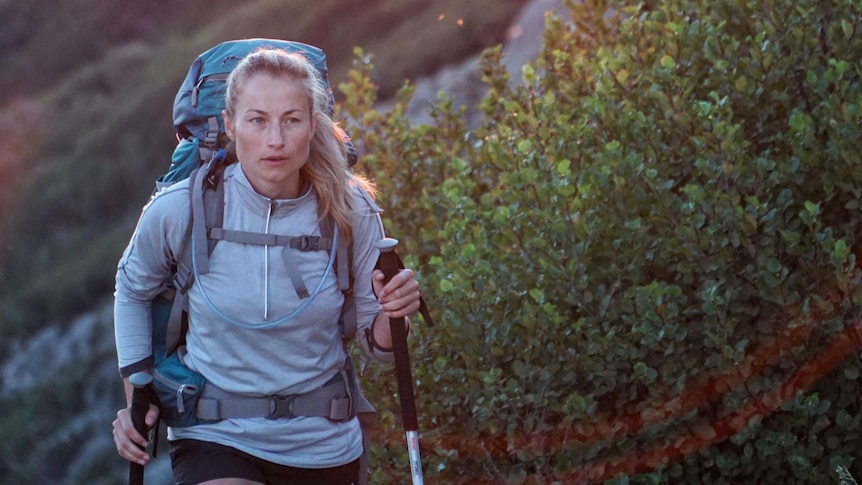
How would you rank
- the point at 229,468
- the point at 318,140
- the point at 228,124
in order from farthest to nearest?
1. the point at 318,140
2. the point at 228,124
3. the point at 229,468

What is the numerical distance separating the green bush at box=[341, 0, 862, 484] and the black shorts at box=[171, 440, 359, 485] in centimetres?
91

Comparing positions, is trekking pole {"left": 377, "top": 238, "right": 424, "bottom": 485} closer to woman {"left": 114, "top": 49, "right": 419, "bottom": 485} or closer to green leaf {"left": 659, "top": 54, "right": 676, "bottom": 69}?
woman {"left": 114, "top": 49, "right": 419, "bottom": 485}

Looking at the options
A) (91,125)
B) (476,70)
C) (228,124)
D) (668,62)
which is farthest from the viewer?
(91,125)

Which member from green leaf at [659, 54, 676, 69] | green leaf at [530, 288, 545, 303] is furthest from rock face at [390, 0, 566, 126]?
green leaf at [530, 288, 545, 303]

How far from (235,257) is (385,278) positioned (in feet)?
1.36

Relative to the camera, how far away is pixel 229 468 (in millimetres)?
3330

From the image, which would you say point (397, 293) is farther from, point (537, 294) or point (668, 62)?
point (668, 62)

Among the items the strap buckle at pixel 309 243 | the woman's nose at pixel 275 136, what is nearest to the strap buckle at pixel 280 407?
the strap buckle at pixel 309 243

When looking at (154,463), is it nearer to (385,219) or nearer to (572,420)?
(385,219)

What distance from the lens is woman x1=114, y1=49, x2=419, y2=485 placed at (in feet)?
11.1

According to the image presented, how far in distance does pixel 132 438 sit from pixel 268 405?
1.23ft

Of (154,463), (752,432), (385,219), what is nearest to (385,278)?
(752,432)

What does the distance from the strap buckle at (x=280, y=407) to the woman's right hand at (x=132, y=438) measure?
314 millimetres

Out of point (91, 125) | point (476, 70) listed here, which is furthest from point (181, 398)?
point (91, 125)
